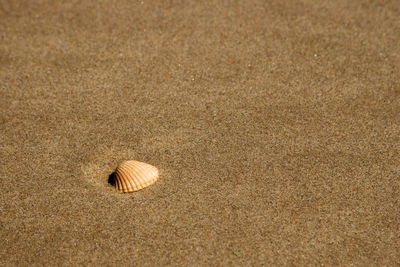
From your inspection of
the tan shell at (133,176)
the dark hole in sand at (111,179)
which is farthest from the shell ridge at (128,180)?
the dark hole in sand at (111,179)

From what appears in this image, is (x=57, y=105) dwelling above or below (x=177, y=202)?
above

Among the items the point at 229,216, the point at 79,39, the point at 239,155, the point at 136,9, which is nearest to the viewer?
the point at 229,216

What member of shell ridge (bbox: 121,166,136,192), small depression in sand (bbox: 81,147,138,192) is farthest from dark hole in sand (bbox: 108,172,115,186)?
shell ridge (bbox: 121,166,136,192)

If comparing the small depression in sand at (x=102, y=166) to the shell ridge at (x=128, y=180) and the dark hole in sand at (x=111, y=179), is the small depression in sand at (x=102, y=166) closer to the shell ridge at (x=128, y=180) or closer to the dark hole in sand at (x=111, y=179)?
the dark hole in sand at (x=111, y=179)

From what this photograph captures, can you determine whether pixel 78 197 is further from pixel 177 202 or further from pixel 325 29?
pixel 325 29

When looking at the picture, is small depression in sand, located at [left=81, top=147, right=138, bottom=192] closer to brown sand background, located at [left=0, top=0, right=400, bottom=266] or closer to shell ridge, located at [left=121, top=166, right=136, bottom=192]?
brown sand background, located at [left=0, top=0, right=400, bottom=266]

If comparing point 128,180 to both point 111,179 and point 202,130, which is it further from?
point 202,130

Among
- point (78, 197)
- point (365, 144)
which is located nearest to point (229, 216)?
point (78, 197)
